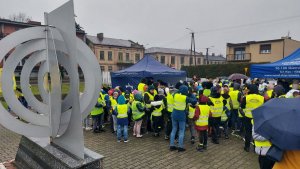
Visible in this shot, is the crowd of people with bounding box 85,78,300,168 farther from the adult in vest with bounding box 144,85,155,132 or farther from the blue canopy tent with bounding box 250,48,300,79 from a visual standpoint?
the blue canopy tent with bounding box 250,48,300,79

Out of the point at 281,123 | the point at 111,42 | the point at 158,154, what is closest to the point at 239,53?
the point at 111,42

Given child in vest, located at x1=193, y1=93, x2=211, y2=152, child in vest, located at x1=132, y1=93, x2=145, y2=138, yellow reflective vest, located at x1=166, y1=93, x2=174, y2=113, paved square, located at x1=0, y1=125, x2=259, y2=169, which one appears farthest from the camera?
child in vest, located at x1=132, y1=93, x2=145, y2=138

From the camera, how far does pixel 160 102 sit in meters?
7.57

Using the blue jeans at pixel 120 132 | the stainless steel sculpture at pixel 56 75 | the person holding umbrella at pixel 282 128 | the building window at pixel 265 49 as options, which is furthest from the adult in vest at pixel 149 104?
the building window at pixel 265 49

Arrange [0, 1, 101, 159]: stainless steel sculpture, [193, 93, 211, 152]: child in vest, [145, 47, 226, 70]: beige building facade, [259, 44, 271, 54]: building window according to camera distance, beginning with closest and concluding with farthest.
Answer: [0, 1, 101, 159]: stainless steel sculpture < [193, 93, 211, 152]: child in vest < [259, 44, 271, 54]: building window < [145, 47, 226, 70]: beige building facade

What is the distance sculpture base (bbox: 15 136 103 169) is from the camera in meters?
4.09

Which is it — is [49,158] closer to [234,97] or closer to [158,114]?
[158,114]

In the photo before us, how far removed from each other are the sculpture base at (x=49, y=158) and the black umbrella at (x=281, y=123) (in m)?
2.98

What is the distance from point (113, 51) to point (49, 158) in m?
47.5

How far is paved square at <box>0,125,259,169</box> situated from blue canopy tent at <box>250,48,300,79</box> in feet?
10.0

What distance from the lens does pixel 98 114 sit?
28.0ft

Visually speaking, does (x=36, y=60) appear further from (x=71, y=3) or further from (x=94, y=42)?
(x=94, y=42)

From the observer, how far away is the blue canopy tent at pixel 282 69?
25.9ft

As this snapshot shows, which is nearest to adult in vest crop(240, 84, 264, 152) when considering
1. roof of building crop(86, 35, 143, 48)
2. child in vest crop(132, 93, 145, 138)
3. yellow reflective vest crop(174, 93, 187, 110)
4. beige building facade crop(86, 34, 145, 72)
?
yellow reflective vest crop(174, 93, 187, 110)
